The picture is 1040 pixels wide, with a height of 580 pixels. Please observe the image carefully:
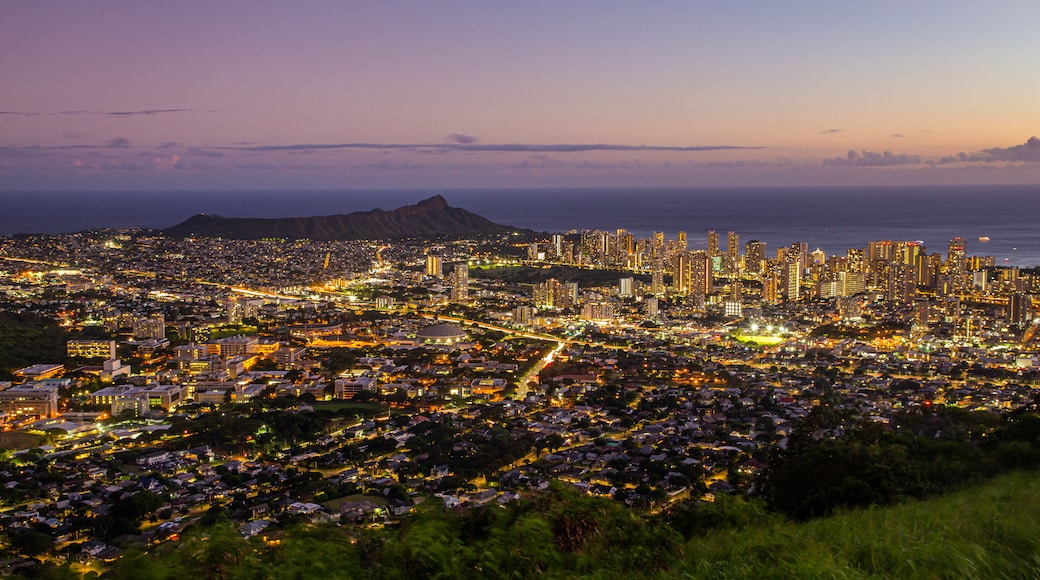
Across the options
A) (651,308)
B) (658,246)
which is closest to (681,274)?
(651,308)

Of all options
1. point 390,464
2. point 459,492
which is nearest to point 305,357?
point 390,464

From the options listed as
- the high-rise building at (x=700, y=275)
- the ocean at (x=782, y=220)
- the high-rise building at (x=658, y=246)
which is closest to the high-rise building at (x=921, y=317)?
the high-rise building at (x=700, y=275)

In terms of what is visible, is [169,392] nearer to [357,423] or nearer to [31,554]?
[357,423]

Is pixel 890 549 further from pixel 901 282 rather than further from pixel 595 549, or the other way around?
pixel 901 282

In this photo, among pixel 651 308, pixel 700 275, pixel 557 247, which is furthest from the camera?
pixel 557 247

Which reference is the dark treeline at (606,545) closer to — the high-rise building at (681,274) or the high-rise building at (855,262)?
the high-rise building at (681,274)

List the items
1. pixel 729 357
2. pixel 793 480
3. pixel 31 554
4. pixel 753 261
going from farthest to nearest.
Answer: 1. pixel 753 261
2. pixel 729 357
3. pixel 31 554
4. pixel 793 480

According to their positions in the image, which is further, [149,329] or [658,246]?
[658,246]
